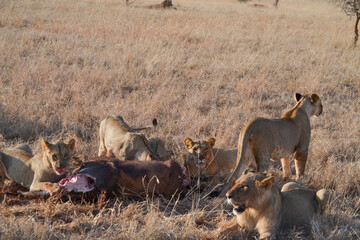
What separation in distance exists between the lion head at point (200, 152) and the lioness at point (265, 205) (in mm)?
1069

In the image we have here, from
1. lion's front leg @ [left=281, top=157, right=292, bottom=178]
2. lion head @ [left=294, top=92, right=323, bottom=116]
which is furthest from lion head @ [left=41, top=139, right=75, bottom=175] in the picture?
lion head @ [left=294, top=92, right=323, bottom=116]

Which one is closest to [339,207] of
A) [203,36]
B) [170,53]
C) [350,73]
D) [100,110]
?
[100,110]

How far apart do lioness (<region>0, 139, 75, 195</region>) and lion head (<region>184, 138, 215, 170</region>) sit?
1298 mm

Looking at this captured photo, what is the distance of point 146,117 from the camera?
21.4 ft

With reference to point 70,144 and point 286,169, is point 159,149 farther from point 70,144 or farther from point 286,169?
point 286,169

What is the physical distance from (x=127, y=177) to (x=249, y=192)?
4.32 feet

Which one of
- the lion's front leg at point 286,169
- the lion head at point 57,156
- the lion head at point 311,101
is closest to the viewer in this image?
the lion head at point 57,156

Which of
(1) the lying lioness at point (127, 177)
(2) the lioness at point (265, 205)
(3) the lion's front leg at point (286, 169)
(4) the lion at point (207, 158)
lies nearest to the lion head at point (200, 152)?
(4) the lion at point (207, 158)

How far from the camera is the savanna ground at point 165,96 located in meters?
3.87

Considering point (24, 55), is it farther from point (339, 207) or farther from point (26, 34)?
point (339, 207)

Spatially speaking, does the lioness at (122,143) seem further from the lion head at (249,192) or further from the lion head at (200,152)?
the lion head at (249,192)

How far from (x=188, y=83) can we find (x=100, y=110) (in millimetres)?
2298

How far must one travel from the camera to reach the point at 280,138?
4633 millimetres

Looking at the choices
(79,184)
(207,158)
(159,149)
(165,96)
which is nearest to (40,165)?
(79,184)
